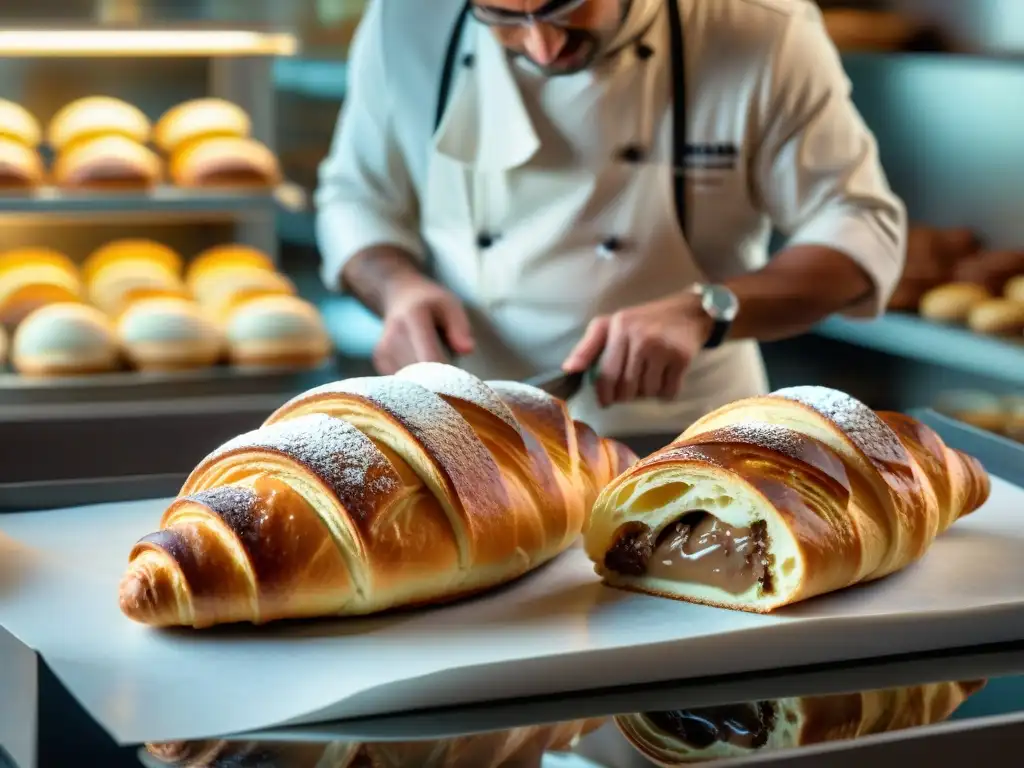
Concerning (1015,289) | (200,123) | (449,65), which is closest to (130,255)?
(200,123)

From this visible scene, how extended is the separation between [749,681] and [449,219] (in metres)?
1.40

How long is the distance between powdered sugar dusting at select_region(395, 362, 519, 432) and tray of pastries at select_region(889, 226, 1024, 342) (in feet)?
8.17

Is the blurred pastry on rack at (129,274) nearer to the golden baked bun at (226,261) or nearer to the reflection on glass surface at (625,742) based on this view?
the golden baked bun at (226,261)

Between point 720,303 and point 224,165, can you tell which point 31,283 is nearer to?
point 224,165

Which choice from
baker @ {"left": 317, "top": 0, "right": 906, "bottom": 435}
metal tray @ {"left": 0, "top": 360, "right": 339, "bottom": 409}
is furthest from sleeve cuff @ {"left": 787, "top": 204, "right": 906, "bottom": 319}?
metal tray @ {"left": 0, "top": 360, "right": 339, "bottom": 409}

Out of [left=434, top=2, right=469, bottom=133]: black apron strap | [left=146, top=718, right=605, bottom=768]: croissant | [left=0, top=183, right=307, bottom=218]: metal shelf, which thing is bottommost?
[left=0, top=183, right=307, bottom=218]: metal shelf

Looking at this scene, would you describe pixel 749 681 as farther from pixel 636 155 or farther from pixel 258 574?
pixel 636 155

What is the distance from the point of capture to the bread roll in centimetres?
286

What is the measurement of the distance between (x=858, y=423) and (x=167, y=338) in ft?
5.24

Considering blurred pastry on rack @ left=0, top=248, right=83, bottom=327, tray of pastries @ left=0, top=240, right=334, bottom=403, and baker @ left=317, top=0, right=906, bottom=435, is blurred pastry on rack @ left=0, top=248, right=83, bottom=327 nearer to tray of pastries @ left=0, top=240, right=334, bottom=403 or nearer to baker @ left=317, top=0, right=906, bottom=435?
tray of pastries @ left=0, top=240, right=334, bottom=403

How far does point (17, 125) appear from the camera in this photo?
2.89m

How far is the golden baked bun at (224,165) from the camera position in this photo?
2889mm

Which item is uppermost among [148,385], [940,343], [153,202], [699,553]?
[699,553]

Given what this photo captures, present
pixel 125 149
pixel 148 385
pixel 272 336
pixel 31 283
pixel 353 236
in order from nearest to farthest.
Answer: pixel 353 236 < pixel 148 385 < pixel 272 336 < pixel 31 283 < pixel 125 149
